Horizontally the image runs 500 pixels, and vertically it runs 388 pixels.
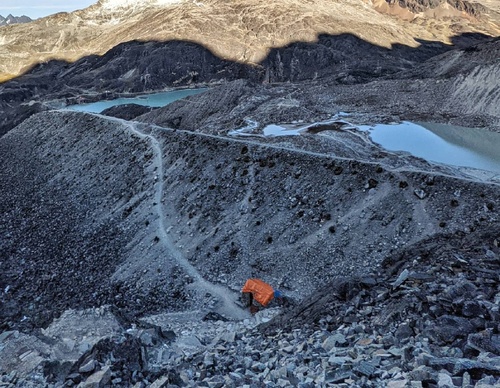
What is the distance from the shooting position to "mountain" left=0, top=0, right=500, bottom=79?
154 metres

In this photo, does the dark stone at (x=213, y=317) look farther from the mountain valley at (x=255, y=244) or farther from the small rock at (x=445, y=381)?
the small rock at (x=445, y=381)

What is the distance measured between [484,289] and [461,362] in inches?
188

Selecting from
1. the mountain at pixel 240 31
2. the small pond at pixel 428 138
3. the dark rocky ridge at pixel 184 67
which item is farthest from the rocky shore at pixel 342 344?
the mountain at pixel 240 31

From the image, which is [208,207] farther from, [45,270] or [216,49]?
[216,49]

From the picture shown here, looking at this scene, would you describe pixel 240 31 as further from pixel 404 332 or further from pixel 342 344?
pixel 404 332

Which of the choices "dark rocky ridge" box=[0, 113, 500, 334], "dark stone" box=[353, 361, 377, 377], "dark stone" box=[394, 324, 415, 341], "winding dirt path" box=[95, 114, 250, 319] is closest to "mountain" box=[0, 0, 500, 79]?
"dark rocky ridge" box=[0, 113, 500, 334]

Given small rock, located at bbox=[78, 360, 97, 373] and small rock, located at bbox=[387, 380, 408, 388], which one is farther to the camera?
small rock, located at bbox=[78, 360, 97, 373]

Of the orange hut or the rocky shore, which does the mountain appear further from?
the rocky shore

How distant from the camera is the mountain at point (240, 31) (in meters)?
154

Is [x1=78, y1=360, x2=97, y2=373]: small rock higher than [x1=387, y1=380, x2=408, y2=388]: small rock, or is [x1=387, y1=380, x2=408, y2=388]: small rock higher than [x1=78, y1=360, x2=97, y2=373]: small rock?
[x1=387, y1=380, x2=408, y2=388]: small rock

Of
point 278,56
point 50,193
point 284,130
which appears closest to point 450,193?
point 284,130

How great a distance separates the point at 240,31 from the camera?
159625 mm

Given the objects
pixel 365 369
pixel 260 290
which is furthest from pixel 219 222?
pixel 365 369

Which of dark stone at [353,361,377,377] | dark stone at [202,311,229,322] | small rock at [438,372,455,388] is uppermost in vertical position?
small rock at [438,372,455,388]
